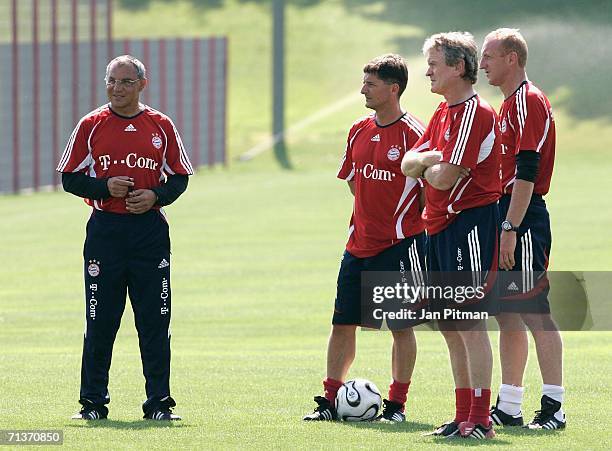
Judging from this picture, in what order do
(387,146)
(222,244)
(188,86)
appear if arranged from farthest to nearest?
(188,86)
(222,244)
(387,146)

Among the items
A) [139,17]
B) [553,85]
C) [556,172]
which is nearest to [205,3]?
[139,17]

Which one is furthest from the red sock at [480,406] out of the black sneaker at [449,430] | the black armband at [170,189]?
the black armband at [170,189]

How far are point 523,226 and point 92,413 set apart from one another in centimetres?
282

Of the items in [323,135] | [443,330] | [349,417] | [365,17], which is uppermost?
[365,17]

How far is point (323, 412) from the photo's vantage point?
29.7ft

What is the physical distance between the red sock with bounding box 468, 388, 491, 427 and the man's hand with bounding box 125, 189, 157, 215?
2.27 m

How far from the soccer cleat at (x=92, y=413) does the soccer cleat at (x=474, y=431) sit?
2.22 metres

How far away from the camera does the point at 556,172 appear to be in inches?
1404

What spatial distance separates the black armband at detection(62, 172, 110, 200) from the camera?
29.2 feet

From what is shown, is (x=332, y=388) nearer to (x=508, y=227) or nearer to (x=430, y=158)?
(x=508, y=227)

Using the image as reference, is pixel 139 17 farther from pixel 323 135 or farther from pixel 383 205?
pixel 383 205

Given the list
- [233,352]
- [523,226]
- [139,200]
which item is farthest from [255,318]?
[523,226]

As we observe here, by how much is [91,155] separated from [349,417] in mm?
2248

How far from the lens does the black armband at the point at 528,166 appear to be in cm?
858
